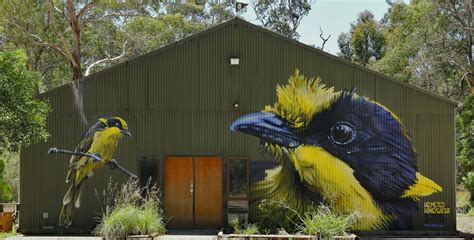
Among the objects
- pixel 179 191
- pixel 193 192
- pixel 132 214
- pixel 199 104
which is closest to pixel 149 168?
pixel 179 191

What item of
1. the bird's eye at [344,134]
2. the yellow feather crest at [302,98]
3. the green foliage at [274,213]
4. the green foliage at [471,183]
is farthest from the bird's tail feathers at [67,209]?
the green foliage at [471,183]

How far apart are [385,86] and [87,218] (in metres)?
9.08

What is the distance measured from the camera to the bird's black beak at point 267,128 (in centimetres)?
1623

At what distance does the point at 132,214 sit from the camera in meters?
13.6

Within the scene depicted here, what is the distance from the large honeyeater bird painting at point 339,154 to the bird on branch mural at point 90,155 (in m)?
3.31

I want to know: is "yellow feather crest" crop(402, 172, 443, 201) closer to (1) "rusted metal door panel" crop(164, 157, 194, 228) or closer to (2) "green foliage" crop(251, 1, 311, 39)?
(1) "rusted metal door panel" crop(164, 157, 194, 228)

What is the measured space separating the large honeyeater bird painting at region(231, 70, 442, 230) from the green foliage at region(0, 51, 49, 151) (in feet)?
17.2

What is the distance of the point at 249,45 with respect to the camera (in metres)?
16.5

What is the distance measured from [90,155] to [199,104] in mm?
3343

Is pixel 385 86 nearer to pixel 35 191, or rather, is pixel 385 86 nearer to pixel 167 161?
pixel 167 161

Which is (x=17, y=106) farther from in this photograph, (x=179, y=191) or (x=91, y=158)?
(x=179, y=191)

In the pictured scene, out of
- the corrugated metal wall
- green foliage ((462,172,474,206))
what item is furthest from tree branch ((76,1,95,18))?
green foliage ((462,172,474,206))

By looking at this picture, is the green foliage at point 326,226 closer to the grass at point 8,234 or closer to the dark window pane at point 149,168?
the dark window pane at point 149,168

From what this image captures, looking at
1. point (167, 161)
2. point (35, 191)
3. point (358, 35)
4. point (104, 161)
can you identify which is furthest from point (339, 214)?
point (358, 35)
